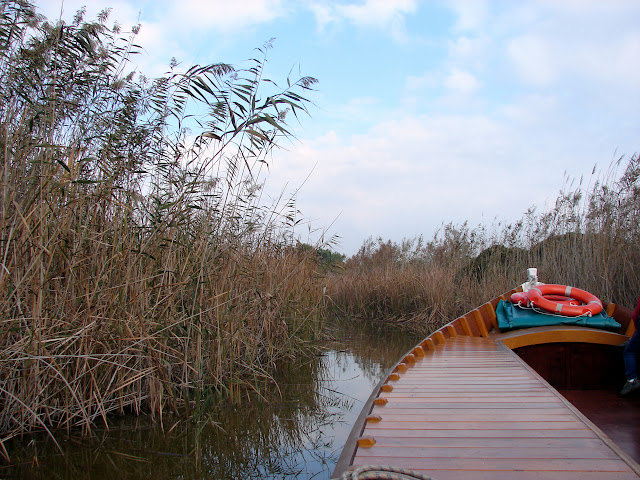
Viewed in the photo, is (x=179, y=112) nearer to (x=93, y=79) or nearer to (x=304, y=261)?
(x=93, y=79)

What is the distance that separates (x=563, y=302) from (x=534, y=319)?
349 millimetres

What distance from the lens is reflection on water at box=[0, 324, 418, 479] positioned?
2.61 meters

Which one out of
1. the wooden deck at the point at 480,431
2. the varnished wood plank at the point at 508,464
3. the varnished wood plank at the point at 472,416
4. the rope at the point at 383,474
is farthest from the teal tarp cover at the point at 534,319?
the rope at the point at 383,474

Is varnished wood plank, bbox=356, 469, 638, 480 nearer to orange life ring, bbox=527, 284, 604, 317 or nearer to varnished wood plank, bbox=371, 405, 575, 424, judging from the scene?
varnished wood plank, bbox=371, 405, 575, 424

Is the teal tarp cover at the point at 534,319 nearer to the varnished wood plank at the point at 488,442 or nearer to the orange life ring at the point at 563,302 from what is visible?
the orange life ring at the point at 563,302

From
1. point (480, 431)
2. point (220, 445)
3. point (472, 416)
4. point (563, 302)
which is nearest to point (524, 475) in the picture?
point (480, 431)

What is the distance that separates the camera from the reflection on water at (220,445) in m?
2.61

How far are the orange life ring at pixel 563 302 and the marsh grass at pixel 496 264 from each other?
1.29 meters

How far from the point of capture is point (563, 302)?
4449mm

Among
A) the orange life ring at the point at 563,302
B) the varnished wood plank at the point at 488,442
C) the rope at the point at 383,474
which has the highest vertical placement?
the orange life ring at the point at 563,302

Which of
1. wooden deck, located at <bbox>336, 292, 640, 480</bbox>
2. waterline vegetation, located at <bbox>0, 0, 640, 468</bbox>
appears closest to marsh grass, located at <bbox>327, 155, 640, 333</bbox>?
waterline vegetation, located at <bbox>0, 0, 640, 468</bbox>

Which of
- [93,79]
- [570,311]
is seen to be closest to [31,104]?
[93,79]

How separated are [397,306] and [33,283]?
734cm

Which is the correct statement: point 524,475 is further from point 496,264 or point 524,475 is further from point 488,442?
point 496,264
